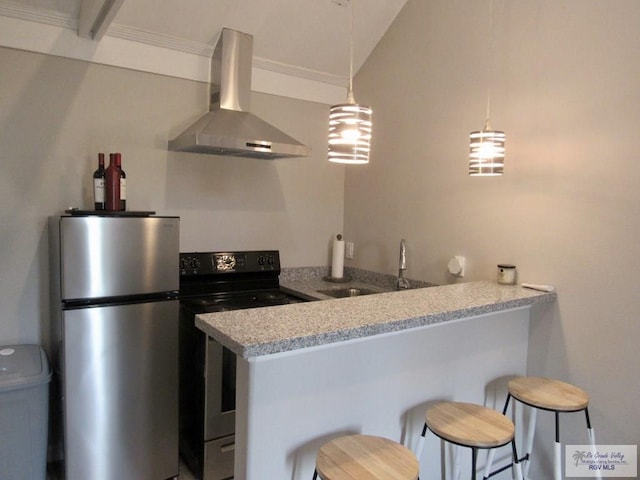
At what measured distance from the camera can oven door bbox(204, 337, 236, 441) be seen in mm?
2268

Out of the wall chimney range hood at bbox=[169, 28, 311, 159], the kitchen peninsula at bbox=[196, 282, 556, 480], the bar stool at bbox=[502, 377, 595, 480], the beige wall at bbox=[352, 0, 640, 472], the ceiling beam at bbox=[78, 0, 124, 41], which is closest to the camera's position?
the kitchen peninsula at bbox=[196, 282, 556, 480]

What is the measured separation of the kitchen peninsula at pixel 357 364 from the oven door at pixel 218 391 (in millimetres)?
776

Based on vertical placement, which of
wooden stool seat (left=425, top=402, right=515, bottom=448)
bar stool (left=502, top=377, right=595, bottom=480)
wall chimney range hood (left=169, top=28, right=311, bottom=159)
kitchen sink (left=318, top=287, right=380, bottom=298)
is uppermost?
wall chimney range hood (left=169, top=28, right=311, bottom=159)

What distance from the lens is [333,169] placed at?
3488 millimetres

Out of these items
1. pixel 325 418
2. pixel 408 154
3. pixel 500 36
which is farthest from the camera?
pixel 408 154

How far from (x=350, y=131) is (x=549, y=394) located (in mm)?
1384

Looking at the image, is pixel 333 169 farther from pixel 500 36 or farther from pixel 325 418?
pixel 325 418

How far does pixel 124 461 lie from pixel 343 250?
6.40 ft

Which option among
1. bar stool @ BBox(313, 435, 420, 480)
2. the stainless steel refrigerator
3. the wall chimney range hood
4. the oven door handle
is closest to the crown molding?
the wall chimney range hood

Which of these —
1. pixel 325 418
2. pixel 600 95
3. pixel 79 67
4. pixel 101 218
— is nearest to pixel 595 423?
pixel 325 418

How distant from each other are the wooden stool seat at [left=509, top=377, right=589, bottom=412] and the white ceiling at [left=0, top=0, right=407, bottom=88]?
241 cm

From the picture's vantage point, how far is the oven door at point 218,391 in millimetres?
2268

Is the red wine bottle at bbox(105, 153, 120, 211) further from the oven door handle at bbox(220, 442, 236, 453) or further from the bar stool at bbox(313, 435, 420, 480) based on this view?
the bar stool at bbox(313, 435, 420, 480)

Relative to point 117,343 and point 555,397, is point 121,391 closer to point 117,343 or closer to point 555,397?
point 117,343
